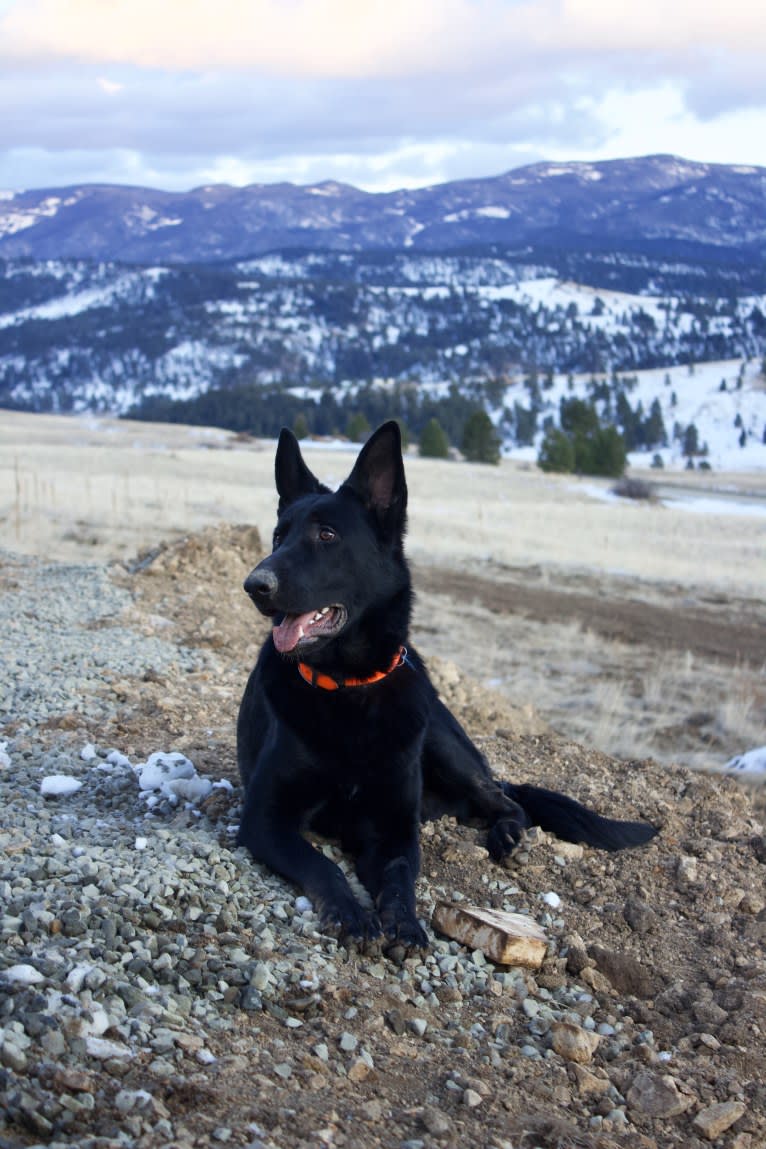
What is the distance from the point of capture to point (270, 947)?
3949 millimetres

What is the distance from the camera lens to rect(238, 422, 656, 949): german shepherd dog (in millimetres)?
4594

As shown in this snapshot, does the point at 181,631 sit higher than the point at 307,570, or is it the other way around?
the point at 307,570

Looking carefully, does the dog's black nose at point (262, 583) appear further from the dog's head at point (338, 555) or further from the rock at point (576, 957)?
the rock at point (576, 957)

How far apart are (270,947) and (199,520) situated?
2420cm

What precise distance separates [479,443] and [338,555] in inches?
2878

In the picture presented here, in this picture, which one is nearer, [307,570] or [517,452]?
[307,570]

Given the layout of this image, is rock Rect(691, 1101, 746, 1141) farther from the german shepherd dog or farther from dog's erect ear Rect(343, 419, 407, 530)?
dog's erect ear Rect(343, 419, 407, 530)

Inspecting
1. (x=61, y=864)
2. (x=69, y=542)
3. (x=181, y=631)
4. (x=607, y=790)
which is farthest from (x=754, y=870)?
(x=69, y=542)

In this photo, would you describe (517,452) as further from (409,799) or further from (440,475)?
(409,799)

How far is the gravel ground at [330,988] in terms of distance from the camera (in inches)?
117

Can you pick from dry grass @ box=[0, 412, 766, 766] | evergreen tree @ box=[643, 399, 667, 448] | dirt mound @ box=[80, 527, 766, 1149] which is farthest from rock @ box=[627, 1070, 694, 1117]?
evergreen tree @ box=[643, 399, 667, 448]

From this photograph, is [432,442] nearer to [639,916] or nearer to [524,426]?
[524,426]

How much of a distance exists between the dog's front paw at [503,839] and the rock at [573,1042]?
137cm

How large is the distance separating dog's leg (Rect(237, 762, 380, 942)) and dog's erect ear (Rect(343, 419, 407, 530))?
127cm
